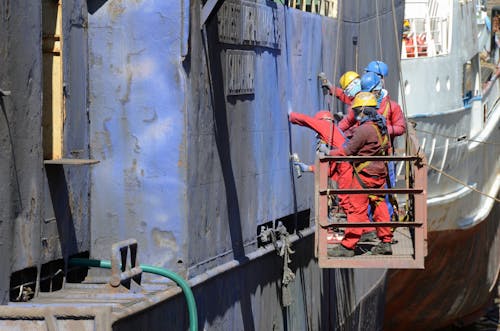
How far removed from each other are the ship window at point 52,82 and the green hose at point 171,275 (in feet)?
2.57

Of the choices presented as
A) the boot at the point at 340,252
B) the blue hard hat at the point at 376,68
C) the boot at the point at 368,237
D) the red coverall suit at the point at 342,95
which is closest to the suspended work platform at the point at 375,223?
the boot at the point at 340,252

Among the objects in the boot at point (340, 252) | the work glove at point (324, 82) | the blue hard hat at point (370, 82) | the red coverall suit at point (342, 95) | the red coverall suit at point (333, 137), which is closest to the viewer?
the boot at point (340, 252)

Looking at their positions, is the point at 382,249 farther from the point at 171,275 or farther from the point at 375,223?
the point at 171,275

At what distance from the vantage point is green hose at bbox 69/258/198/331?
25.7ft

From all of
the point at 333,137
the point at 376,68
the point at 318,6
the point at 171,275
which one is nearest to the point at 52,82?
the point at 171,275

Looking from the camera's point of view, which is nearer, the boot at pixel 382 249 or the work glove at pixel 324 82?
the boot at pixel 382 249

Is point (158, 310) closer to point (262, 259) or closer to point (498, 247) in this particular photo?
point (262, 259)

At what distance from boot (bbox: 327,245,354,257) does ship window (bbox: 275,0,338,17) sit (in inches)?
176

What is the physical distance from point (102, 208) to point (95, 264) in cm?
65

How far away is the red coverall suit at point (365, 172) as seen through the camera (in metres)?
9.12

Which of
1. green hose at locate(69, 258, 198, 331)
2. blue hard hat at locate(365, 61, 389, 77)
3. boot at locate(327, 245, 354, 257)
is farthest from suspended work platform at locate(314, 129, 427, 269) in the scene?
blue hard hat at locate(365, 61, 389, 77)

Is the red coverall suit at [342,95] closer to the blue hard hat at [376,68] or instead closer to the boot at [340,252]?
the blue hard hat at [376,68]

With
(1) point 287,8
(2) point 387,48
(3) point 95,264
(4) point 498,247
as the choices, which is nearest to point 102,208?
(3) point 95,264

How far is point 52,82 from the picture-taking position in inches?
311
